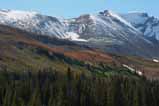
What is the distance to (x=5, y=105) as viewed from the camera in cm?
13525

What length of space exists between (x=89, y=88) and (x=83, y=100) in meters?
9.96

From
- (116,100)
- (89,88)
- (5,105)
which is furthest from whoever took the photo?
(89,88)

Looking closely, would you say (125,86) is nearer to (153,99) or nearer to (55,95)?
(153,99)

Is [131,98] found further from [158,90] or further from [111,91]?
[158,90]

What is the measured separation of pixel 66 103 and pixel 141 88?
3027 cm

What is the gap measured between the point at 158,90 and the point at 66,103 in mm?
36265

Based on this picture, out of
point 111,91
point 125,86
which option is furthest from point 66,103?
point 125,86

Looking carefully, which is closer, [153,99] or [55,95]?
[55,95]

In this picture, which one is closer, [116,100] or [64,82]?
[116,100]

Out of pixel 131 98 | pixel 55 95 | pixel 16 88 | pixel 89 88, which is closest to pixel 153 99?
pixel 131 98

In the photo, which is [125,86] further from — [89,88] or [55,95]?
[55,95]

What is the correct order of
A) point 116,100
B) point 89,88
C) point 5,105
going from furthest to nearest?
point 89,88 < point 116,100 < point 5,105

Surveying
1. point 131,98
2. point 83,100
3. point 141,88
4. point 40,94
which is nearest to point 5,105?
point 40,94

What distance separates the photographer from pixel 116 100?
147 m
